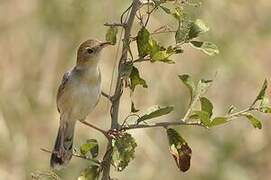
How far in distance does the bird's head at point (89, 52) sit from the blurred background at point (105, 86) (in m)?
2.31

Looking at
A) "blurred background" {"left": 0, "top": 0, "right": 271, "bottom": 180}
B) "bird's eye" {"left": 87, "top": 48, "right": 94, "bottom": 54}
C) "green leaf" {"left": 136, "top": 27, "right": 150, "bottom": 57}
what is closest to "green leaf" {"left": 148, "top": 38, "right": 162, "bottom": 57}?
"green leaf" {"left": 136, "top": 27, "right": 150, "bottom": 57}

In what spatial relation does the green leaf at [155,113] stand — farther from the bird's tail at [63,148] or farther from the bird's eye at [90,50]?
the bird's eye at [90,50]

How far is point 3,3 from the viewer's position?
8.35 m

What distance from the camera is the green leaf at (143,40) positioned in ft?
8.94

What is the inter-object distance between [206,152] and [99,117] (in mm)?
A: 1064

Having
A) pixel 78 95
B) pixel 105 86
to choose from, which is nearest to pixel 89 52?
pixel 78 95

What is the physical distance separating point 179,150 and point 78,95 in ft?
4.18

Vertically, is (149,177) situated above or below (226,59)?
below

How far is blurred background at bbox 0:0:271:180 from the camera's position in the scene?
667 cm

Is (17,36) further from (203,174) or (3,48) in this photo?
(203,174)

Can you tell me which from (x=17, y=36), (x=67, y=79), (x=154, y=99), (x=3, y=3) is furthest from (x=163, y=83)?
(x=67, y=79)

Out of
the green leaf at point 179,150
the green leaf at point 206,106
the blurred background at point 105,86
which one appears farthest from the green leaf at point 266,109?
the blurred background at point 105,86

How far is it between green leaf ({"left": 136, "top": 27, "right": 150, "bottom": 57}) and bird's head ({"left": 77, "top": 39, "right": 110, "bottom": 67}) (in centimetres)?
89

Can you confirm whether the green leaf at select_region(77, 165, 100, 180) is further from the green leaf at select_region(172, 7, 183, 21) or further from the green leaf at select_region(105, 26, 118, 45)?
the green leaf at select_region(172, 7, 183, 21)
